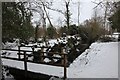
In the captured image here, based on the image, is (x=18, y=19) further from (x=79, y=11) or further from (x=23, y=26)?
(x=79, y=11)

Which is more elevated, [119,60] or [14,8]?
[14,8]

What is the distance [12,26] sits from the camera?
15.8 ft

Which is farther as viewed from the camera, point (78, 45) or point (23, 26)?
point (78, 45)

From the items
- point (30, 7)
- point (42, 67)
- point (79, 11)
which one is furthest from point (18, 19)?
point (79, 11)

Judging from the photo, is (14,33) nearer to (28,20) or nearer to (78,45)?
(28,20)

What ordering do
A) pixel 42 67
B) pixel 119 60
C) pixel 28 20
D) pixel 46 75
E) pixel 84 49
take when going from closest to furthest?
pixel 28 20, pixel 46 75, pixel 42 67, pixel 119 60, pixel 84 49

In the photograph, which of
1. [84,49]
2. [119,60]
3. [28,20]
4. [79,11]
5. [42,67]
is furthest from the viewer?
[79,11]

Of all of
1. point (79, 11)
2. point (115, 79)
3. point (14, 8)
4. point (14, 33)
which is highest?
point (79, 11)

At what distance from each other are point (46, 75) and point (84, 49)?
519 centimetres

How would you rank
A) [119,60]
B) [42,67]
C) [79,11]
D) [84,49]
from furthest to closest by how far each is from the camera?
[79,11] → [84,49] → [119,60] → [42,67]

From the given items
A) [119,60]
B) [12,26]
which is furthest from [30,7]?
[119,60]

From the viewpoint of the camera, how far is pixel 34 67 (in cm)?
638

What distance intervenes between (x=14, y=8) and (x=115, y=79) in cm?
261

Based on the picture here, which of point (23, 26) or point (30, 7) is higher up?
point (30, 7)
